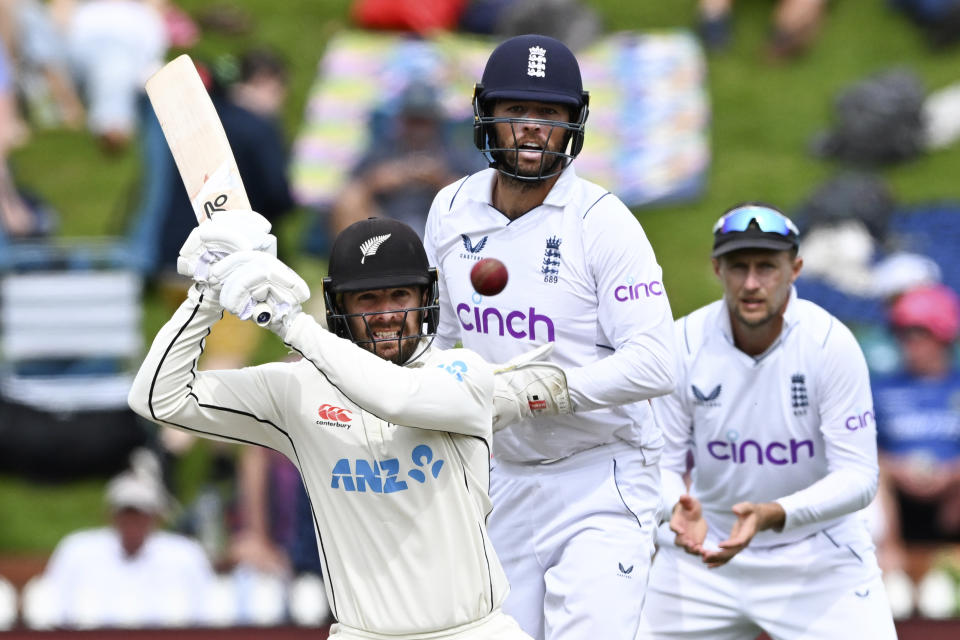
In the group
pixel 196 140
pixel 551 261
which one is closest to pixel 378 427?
pixel 551 261

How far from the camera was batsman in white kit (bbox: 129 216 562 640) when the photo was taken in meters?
3.87

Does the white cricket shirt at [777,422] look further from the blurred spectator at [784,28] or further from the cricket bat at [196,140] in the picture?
the blurred spectator at [784,28]

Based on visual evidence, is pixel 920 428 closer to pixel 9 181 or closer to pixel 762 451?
pixel 762 451

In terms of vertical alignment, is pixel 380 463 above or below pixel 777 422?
below

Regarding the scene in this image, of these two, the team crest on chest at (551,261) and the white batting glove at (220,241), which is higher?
the team crest on chest at (551,261)

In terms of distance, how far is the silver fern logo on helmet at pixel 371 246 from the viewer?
3.97 meters

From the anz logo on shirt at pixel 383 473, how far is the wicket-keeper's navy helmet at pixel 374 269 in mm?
298

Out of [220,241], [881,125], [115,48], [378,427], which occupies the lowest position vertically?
[378,427]

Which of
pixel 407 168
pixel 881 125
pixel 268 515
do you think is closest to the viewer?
pixel 268 515

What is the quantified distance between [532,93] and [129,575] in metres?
4.72

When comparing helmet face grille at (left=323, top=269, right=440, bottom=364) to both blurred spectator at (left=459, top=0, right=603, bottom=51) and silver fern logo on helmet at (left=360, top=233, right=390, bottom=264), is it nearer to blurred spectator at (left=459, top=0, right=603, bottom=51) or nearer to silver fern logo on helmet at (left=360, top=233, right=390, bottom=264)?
silver fern logo on helmet at (left=360, top=233, right=390, bottom=264)

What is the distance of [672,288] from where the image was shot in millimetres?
10531

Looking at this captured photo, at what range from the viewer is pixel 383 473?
12.9 ft

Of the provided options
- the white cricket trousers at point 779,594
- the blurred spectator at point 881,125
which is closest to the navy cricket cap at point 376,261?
the white cricket trousers at point 779,594
